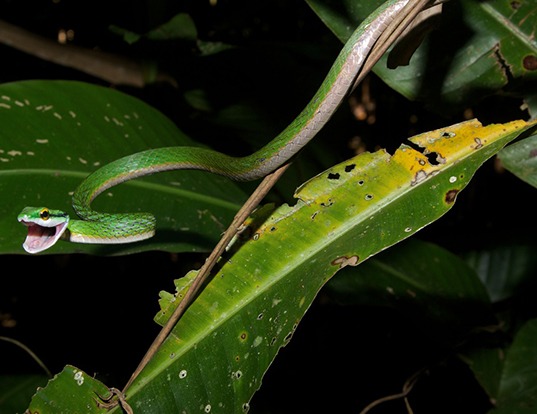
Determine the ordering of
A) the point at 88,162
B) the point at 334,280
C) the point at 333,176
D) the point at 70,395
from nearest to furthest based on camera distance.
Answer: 1. the point at 70,395
2. the point at 333,176
3. the point at 88,162
4. the point at 334,280

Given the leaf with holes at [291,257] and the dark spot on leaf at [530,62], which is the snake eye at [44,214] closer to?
the leaf with holes at [291,257]

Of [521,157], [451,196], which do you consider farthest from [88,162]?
[521,157]

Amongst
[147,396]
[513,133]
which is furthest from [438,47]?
[147,396]

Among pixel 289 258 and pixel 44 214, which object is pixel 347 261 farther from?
pixel 44 214

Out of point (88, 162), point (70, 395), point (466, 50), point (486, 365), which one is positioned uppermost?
point (466, 50)

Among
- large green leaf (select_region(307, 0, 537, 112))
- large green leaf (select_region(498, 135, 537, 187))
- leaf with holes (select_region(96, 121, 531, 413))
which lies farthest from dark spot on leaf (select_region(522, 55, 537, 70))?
leaf with holes (select_region(96, 121, 531, 413))

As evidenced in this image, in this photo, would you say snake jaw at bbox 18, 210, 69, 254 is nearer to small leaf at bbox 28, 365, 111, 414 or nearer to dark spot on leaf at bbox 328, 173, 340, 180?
small leaf at bbox 28, 365, 111, 414

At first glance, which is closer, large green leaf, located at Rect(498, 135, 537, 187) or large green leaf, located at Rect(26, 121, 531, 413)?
large green leaf, located at Rect(26, 121, 531, 413)
